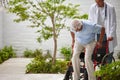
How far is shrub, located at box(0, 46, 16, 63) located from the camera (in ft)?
37.3

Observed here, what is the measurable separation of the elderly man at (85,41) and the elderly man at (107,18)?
0.21 m

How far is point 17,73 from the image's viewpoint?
351 inches

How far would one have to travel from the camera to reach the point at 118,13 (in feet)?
40.5

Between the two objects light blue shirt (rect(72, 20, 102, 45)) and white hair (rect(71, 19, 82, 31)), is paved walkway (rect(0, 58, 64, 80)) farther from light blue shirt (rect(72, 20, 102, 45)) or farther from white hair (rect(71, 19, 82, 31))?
white hair (rect(71, 19, 82, 31))

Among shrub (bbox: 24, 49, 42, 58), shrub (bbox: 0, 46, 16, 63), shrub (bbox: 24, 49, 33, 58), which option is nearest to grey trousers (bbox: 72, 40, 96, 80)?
shrub (bbox: 0, 46, 16, 63)

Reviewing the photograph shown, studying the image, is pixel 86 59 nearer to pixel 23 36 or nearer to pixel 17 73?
pixel 17 73

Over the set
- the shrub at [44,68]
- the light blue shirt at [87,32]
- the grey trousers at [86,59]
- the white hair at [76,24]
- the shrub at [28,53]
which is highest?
the white hair at [76,24]

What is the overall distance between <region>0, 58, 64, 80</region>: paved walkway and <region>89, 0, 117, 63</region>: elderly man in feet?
6.90

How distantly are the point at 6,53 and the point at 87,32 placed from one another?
19.1 feet

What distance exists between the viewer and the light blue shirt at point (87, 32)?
6.29 m

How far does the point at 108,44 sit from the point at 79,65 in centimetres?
63

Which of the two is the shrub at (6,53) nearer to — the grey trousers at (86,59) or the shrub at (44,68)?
the shrub at (44,68)

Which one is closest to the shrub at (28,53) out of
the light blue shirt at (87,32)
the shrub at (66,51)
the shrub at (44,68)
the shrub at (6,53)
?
the shrub at (6,53)

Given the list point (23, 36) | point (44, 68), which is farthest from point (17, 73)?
point (23, 36)
